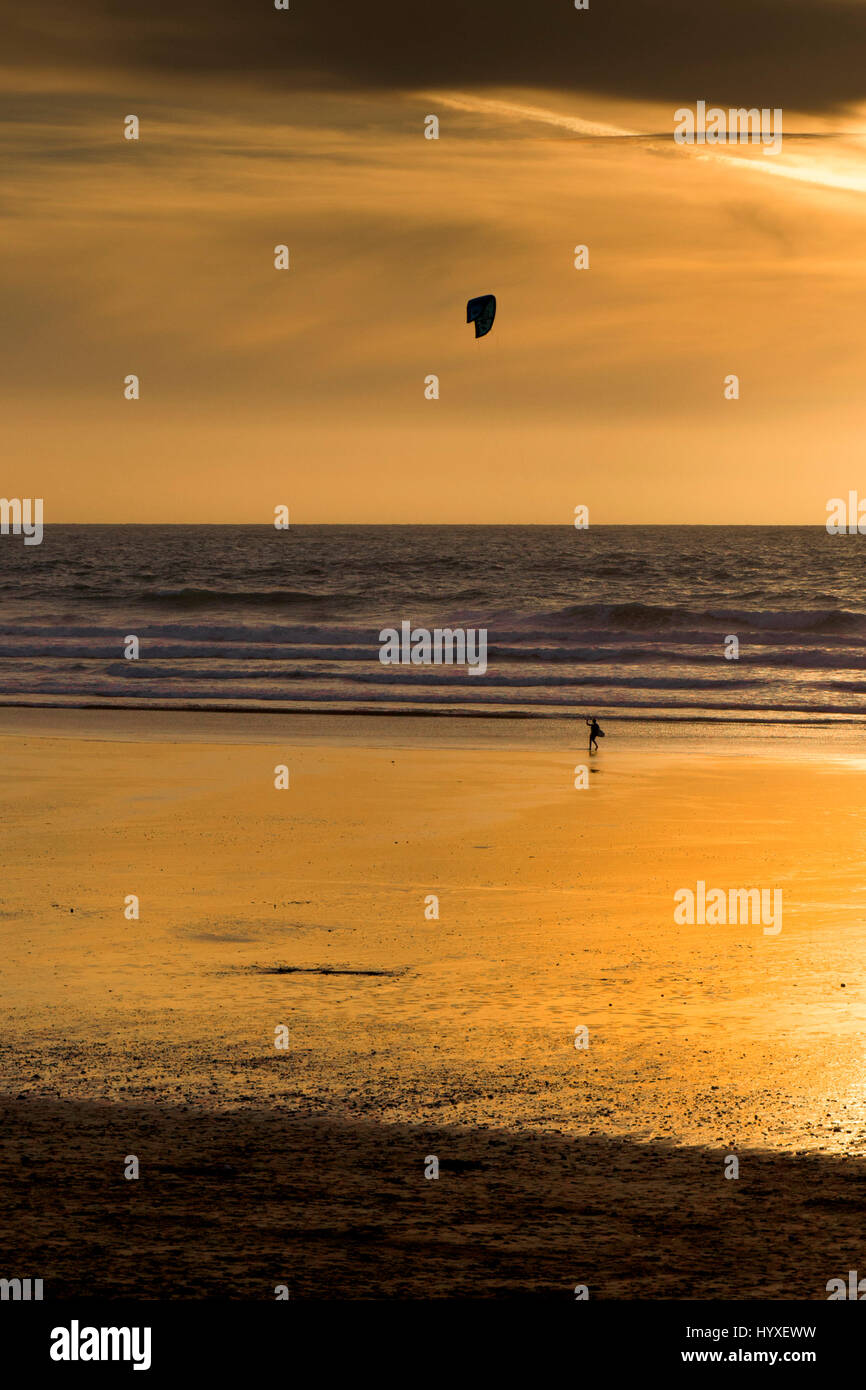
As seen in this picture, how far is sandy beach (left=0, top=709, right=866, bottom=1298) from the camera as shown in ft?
17.9

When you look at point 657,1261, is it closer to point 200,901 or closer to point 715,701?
point 200,901

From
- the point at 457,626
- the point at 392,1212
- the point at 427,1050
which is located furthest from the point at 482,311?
the point at 457,626

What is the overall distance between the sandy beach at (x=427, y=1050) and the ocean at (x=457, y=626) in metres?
14.6

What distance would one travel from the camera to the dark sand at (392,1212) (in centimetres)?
514

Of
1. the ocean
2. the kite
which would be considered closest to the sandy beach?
the kite

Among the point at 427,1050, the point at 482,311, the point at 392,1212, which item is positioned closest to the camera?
the point at 392,1212

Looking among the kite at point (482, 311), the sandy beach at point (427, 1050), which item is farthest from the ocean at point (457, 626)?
the sandy beach at point (427, 1050)

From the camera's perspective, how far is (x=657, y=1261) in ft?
17.5

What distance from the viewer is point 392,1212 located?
18.9 feet

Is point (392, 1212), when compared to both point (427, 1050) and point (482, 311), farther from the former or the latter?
point (482, 311)

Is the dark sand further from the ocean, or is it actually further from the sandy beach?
the ocean

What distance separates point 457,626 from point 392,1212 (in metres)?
48.1

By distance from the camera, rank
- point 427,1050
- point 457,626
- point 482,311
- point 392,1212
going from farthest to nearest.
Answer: point 457,626 < point 482,311 < point 427,1050 < point 392,1212

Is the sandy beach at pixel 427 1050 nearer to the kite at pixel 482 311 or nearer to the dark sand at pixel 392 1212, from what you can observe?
the dark sand at pixel 392 1212
